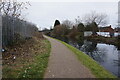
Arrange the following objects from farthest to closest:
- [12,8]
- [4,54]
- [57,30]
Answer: [57,30], [12,8], [4,54]

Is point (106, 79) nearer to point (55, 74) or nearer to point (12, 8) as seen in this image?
point (55, 74)

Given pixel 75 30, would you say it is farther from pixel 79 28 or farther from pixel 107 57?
pixel 107 57

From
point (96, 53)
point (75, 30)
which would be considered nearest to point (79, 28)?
point (75, 30)

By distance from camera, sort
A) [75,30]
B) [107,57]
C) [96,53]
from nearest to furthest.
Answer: [107,57] < [96,53] < [75,30]

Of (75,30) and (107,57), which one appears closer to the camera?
(107,57)

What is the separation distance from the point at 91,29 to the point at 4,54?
44.6 meters

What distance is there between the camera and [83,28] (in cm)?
5109

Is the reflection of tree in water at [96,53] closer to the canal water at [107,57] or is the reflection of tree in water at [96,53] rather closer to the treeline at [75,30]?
the canal water at [107,57]

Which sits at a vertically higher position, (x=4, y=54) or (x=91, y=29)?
(x=91, y=29)

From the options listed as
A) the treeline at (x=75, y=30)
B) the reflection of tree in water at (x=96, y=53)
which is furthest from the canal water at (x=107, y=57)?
the treeline at (x=75, y=30)

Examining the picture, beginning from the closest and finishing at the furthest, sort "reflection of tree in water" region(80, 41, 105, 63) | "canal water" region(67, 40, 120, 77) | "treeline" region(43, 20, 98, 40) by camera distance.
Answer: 1. "canal water" region(67, 40, 120, 77)
2. "reflection of tree in water" region(80, 41, 105, 63)
3. "treeline" region(43, 20, 98, 40)

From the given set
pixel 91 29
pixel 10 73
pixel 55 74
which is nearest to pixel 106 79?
pixel 55 74

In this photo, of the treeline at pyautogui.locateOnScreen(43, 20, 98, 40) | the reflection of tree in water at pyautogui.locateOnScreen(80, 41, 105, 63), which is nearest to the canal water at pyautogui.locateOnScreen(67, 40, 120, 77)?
the reflection of tree in water at pyautogui.locateOnScreen(80, 41, 105, 63)

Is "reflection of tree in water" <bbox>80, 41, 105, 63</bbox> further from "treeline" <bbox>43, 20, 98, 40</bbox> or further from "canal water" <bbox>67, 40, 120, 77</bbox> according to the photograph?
"treeline" <bbox>43, 20, 98, 40</bbox>
